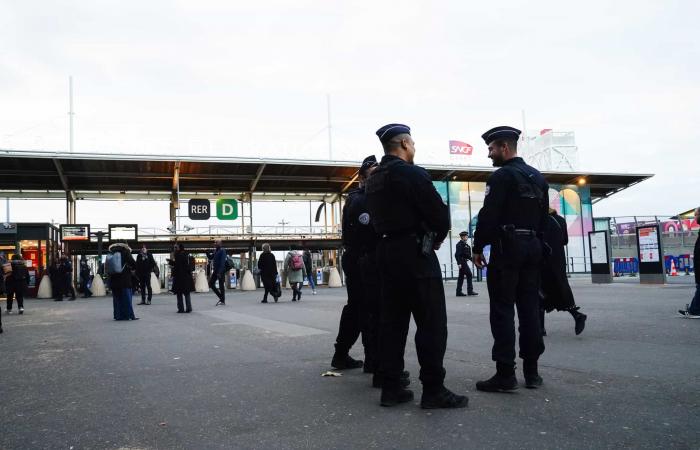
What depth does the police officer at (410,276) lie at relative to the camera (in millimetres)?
3799

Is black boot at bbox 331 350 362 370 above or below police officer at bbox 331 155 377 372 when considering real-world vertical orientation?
below

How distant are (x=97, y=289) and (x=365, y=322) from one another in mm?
25981

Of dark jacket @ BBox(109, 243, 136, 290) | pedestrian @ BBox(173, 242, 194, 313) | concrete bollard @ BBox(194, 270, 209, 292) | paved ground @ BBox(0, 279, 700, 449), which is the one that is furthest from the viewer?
concrete bollard @ BBox(194, 270, 209, 292)

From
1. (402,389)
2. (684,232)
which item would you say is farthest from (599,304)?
(684,232)

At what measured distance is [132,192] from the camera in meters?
38.0

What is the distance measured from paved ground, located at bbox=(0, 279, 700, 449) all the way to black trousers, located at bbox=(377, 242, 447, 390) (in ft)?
0.86

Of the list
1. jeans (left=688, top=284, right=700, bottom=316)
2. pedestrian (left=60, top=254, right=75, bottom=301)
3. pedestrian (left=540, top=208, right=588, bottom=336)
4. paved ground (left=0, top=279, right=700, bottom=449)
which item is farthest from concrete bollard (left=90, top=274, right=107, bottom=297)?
jeans (left=688, top=284, right=700, bottom=316)

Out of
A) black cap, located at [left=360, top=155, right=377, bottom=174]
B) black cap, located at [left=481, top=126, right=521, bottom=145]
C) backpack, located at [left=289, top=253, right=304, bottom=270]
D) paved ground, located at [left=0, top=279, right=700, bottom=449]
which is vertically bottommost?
paved ground, located at [left=0, top=279, right=700, bottom=449]

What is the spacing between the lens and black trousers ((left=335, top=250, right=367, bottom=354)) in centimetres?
514

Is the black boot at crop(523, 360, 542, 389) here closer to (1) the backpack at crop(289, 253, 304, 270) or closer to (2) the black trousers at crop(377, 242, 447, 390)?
(2) the black trousers at crop(377, 242, 447, 390)

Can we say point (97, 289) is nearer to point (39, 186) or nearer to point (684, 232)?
point (39, 186)

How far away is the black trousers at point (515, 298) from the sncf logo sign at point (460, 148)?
3543 cm

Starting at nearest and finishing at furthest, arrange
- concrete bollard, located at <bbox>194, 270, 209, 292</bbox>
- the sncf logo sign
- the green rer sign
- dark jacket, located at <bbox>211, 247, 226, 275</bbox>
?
dark jacket, located at <bbox>211, 247, 226, 275</bbox>
concrete bollard, located at <bbox>194, 270, 209, 292</bbox>
the green rer sign
the sncf logo sign

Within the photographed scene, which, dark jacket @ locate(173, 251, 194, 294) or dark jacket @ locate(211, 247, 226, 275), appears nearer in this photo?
dark jacket @ locate(173, 251, 194, 294)
